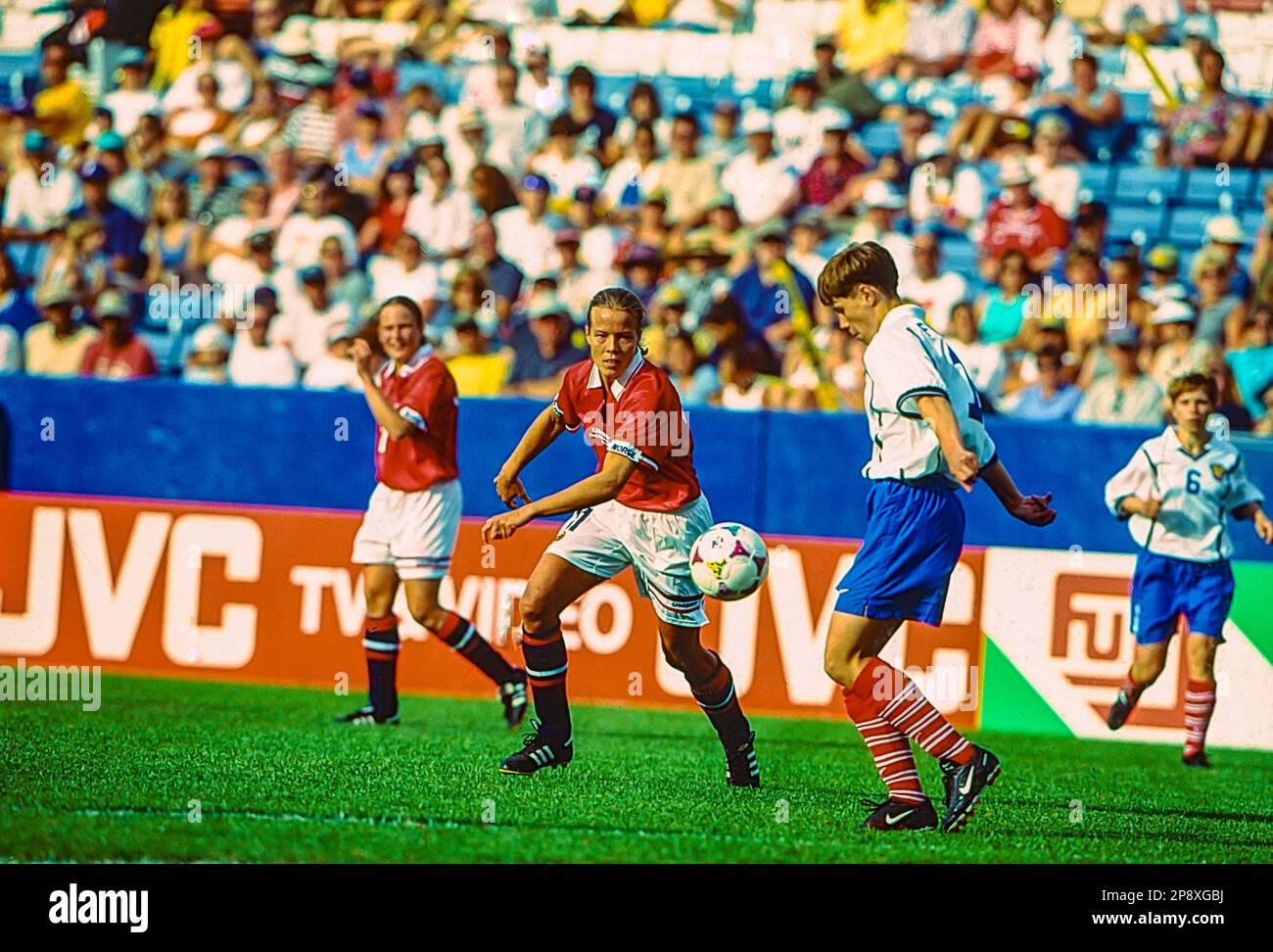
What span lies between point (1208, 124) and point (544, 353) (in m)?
5.85

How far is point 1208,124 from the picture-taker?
49.7ft

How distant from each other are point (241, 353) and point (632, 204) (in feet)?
11.0

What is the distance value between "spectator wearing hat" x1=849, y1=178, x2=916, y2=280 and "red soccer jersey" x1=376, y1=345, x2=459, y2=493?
16.2 ft

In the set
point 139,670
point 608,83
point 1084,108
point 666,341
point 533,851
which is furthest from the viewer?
point 608,83

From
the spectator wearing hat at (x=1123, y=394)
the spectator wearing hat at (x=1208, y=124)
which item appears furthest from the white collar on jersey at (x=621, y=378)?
the spectator wearing hat at (x=1208, y=124)

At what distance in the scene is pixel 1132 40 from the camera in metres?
16.0

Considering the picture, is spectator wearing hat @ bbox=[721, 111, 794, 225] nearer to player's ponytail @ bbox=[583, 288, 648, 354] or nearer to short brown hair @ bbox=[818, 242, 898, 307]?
player's ponytail @ bbox=[583, 288, 648, 354]

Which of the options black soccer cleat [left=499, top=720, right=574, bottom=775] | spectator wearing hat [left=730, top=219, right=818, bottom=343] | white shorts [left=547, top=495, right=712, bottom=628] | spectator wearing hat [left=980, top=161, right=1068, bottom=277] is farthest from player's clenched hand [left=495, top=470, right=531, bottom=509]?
spectator wearing hat [left=980, top=161, right=1068, bottom=277]

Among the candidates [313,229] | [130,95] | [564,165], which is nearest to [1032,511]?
[564,165]

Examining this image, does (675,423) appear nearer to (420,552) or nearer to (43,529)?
(420,552)

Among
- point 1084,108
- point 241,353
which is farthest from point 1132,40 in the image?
point 241,353

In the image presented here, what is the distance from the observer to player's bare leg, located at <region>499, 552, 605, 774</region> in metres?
8.12

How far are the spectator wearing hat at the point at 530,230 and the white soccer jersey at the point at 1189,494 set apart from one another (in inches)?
227

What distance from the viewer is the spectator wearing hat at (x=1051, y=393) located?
1288 cm
